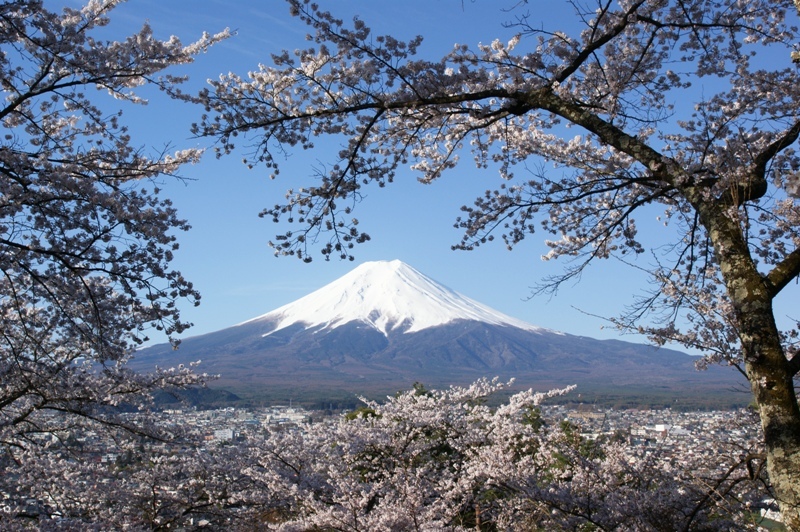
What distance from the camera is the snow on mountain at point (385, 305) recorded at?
411 feet

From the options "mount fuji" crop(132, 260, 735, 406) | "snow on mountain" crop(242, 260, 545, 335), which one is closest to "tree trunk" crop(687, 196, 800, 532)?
"mount fuji" crop(132, 260, 735, 406)

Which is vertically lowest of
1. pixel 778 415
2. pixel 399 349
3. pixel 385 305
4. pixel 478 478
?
pixel 478 478

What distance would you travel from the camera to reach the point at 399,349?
358 ft

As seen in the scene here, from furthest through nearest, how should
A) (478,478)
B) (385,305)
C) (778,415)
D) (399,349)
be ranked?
(385,305) < (399,349) < (478,478) < (778,415)

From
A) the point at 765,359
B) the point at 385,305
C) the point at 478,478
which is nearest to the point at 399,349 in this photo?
the point at 385,305

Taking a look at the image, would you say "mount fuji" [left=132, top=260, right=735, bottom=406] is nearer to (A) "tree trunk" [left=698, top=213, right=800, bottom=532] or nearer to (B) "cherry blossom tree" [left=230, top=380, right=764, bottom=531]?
(B) "cherry blossom tree" [left=230, top=380, right=764, bottom=531]

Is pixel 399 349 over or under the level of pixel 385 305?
under

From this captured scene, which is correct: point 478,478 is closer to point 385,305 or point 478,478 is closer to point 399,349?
point 399,349

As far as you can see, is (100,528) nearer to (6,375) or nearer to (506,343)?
(6,375)

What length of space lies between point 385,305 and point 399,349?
24045mm

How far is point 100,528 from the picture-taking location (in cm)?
554

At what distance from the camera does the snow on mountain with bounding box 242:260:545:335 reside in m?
125

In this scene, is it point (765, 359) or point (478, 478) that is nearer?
point (765, 359)

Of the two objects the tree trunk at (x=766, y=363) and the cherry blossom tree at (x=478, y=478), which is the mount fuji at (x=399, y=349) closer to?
the cherry blossom tree at (x=478, y=478)
